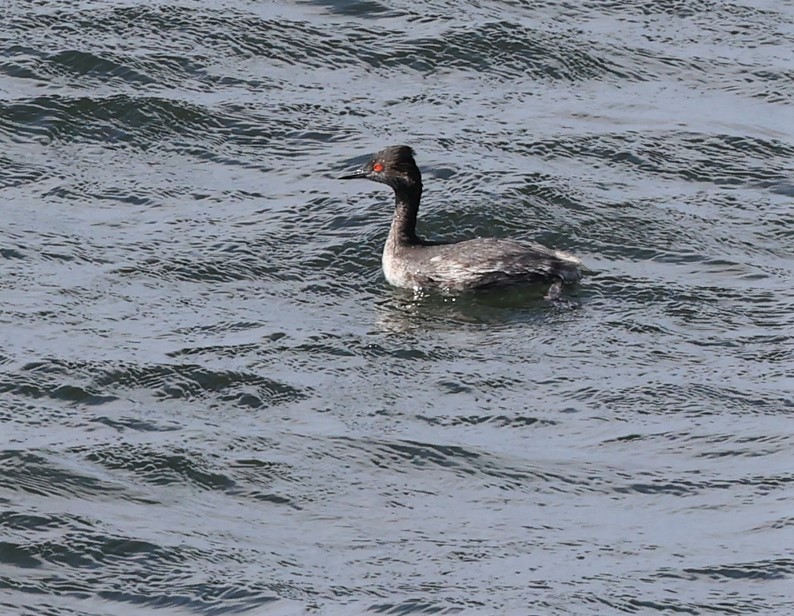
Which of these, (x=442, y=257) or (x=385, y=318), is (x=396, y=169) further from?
(x=385, y=318)

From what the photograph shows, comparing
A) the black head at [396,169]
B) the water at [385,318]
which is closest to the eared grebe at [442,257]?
the black head at [396,169]

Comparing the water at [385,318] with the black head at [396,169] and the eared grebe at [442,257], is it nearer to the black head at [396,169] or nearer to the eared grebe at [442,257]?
the eared grebe at [442,257]

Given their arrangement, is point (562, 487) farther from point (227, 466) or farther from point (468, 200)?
point (468, 200)

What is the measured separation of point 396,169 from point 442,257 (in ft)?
2.89

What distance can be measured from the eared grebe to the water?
166 millimetres

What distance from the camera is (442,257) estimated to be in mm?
14188

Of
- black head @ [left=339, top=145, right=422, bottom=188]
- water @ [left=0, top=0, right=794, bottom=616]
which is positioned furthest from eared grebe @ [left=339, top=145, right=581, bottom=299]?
water @ [left=0, top=0, right=794, bottom=616]

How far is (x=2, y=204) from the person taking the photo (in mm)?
15422

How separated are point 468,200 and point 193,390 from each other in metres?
3.95

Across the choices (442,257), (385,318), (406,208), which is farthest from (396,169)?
(385,318)

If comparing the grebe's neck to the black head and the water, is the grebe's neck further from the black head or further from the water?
the water

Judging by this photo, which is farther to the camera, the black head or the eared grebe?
the black head

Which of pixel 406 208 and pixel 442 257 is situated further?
pixel 406 208

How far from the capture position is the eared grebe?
13820 mm
